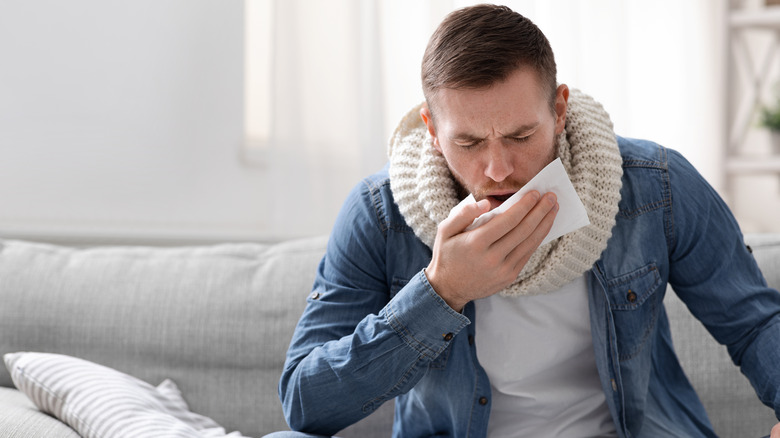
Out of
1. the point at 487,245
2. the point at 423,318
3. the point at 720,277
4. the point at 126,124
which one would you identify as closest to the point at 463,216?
the point at 487,245

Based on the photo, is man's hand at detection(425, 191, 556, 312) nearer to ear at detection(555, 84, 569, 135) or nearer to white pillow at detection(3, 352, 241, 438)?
ear at detection(555, 84, 569, 135)

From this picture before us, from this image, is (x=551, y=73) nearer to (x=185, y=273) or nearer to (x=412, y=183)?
(x=412, y=183)

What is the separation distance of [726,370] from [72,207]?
1655 mm

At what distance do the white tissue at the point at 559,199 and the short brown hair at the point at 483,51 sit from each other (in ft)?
0.46

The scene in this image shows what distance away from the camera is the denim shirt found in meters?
1.14

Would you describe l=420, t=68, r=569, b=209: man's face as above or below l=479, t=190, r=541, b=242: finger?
above

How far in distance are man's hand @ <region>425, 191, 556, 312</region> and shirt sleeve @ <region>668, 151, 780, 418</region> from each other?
30 centimetres

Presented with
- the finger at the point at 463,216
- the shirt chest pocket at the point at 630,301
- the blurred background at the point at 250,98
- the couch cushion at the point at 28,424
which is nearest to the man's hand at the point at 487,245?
the finger at the point at 463,216

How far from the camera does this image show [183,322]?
1.57 metres

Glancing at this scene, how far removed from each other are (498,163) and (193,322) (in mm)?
800

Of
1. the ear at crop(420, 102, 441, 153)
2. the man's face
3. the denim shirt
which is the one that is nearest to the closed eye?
the man's face

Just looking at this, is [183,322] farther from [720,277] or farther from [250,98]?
[720,277]

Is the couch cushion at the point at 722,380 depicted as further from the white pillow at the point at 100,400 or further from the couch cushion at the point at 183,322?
the white pillow at the point at 100,400

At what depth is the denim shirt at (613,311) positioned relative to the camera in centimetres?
114
